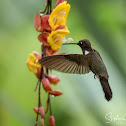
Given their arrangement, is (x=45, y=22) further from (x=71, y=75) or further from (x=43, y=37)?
(x=71, y=75)

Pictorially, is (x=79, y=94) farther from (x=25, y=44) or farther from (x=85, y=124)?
(x=25, y=44)

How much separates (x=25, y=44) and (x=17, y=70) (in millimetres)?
203

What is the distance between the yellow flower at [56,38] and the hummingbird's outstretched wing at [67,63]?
13cm

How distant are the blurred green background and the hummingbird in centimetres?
43

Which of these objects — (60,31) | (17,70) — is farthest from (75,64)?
(17,70)

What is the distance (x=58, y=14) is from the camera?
117 cm

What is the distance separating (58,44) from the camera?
49.9 inches

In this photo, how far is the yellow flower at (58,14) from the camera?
1169 mm

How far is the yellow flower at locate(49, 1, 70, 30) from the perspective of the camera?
1169 mm
